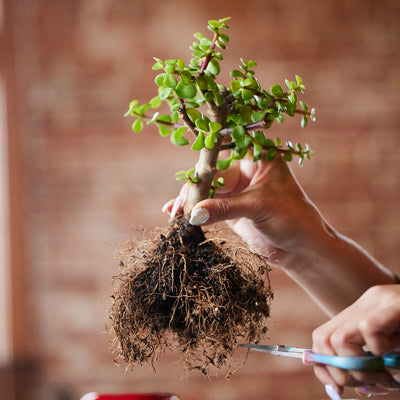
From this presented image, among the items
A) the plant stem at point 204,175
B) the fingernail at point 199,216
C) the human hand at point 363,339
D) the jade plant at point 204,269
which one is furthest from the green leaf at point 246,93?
the human hand at point 363,339

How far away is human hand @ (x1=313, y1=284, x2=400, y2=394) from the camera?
2.36ft

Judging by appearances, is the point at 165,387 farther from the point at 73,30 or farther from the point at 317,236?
the point at 73,30

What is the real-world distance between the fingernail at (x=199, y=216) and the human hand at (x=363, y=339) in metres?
0.27

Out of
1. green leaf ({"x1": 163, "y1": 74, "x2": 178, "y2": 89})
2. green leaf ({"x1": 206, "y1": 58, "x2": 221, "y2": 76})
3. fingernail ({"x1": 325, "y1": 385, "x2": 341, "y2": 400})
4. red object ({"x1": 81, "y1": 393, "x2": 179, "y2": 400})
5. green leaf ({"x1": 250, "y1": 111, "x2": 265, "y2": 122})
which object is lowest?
fingernail ({"x1": 325, "y1": 385, "x2": 341, "y2": 400})

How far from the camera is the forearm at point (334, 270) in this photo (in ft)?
3.61

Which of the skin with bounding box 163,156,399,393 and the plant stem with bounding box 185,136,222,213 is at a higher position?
the plant stem with bounding box 185,136,222,213

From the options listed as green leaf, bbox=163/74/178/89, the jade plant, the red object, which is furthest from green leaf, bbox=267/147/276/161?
the red object

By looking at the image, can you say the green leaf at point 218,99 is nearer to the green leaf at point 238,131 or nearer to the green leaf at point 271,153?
the green leaf at point 238,131

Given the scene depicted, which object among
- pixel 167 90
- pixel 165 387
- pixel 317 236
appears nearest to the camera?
pixel 167 90

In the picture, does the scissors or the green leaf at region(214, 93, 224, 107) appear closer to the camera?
the scissors

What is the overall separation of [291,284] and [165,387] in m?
0.82

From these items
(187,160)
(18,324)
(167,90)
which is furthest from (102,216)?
(167,90)

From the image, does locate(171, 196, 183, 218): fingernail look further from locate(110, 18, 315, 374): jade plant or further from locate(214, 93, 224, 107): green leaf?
locate(214, 93, 224, 107): green leaf

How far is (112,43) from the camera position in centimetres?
253
